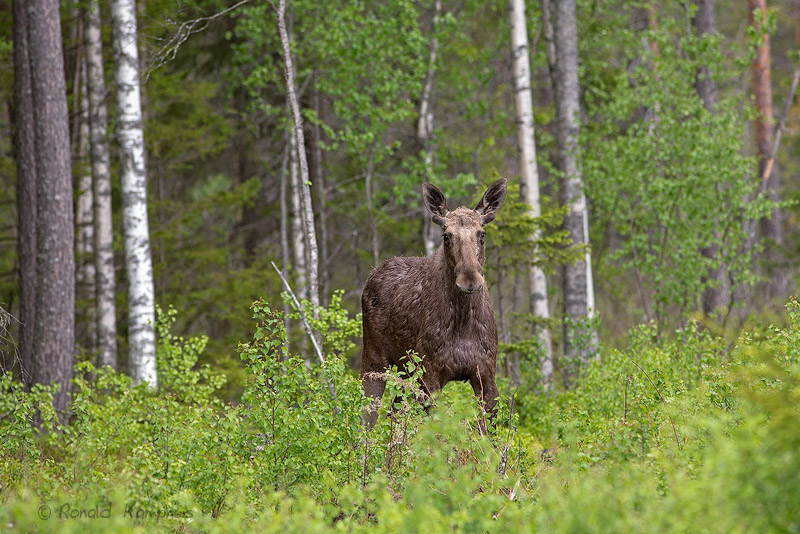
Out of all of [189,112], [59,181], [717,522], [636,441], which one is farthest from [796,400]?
[189,112]

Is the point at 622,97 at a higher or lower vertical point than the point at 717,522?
higher

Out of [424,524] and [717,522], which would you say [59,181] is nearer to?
[424,524]

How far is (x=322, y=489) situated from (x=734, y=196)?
34.2 feet

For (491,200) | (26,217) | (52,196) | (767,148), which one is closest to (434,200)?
(491,200)

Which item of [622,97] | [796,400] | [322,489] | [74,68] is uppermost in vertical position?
[74,68]

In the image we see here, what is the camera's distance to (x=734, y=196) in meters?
14.2

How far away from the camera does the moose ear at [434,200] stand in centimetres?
856

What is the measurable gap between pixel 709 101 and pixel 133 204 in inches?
506

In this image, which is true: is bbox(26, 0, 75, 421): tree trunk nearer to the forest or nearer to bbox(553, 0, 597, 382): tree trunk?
the forest

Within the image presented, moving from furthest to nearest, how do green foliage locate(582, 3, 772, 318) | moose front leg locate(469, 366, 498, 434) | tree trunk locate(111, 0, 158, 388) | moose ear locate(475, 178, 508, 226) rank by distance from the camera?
1. green foliage locate(582, 3, 772, 318)
2. tree trunk locate(111, 0, 158, 388)
3. moose ear locate(475, 178, 508, 226)
4. moose front leg locate(469, 366, 498, 434)

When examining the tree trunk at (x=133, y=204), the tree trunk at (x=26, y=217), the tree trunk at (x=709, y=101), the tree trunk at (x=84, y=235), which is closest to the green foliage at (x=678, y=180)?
the tree trunk at (x=709, y=101)

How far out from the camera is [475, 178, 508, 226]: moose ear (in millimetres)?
8484

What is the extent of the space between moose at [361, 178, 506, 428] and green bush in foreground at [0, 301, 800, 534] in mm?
493

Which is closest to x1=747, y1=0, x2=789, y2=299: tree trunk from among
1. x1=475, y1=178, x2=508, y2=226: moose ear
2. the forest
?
the forest
